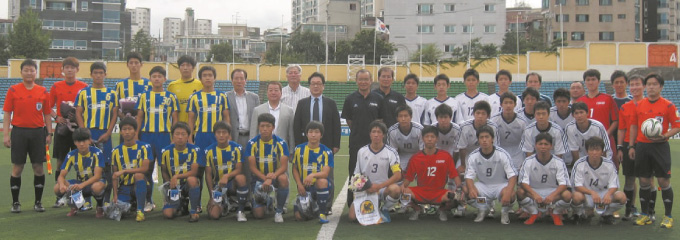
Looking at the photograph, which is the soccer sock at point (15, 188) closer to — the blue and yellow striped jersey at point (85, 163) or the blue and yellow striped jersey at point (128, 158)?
the blue and yellow striped jersey at point (85, 163)

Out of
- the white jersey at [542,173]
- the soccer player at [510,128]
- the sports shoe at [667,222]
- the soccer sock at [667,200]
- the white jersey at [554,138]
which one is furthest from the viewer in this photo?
the soccer player at [510,128]

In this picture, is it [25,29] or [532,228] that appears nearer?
[532,228]

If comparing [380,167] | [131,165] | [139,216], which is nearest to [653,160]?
[380,167]

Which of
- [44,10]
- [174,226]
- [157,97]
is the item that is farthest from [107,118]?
[44,10]

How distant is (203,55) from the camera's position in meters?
112

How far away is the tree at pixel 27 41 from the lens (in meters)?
53.2

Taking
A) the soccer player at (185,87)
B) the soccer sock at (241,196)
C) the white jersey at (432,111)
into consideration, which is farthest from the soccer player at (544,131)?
the soccer player at (185,87)

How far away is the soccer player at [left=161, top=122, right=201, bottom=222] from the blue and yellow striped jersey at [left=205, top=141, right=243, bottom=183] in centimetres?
14

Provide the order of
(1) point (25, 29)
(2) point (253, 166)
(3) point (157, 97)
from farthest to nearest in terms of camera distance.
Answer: (1) point (25, 29), (3) point (157, 97), (2) point (253, 166)

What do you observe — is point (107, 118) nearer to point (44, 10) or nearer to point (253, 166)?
point (253, 166)

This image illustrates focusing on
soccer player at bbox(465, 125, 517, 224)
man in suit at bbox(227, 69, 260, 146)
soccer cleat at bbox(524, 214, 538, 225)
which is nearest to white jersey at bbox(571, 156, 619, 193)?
soccer cleat at bbox(524, 214, 538, 225)

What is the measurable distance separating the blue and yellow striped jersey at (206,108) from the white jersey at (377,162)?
5.70ft

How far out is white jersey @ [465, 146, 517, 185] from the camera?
22.8 feet

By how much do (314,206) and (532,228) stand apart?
2232 millimetres
